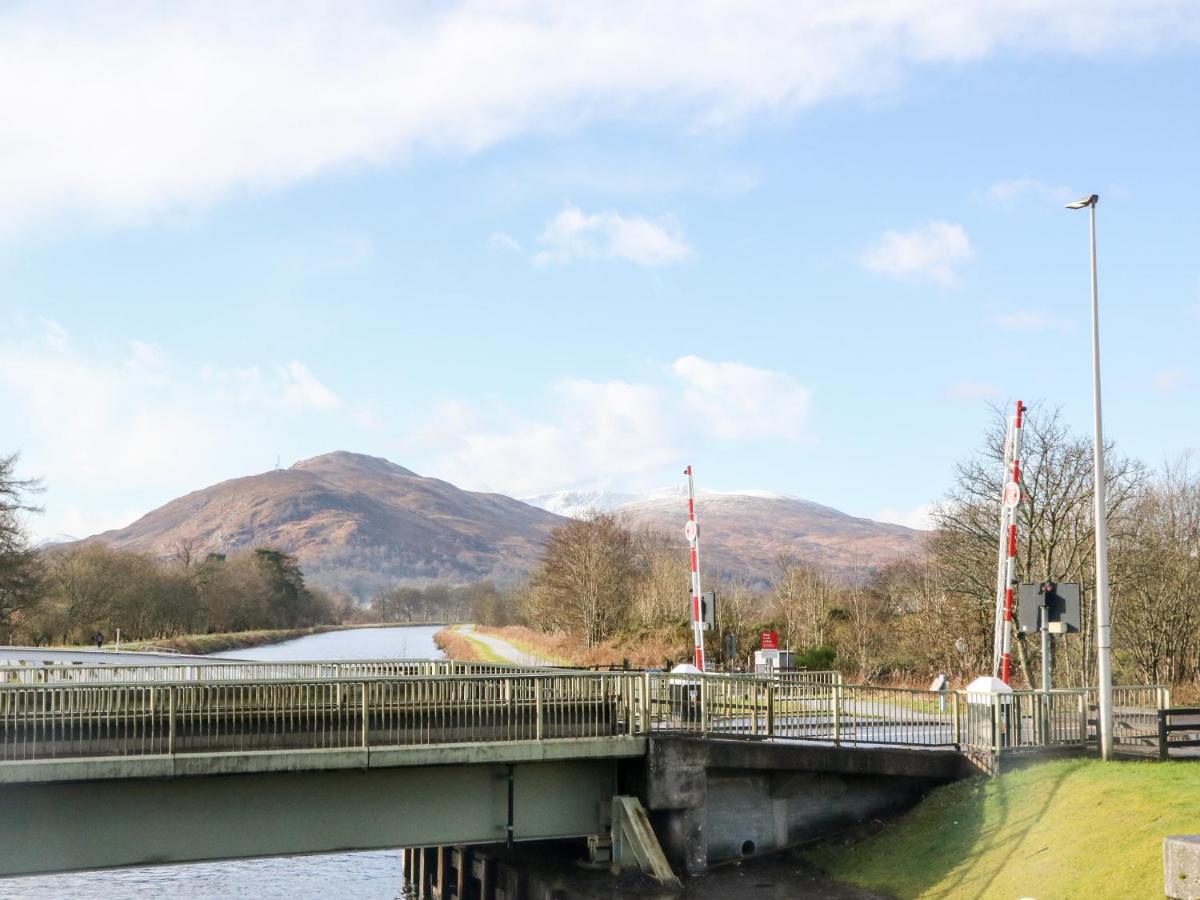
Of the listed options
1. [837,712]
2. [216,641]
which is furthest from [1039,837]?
[216,641]

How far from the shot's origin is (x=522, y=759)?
811 inches

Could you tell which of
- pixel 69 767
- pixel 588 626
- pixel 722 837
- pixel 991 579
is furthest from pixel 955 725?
pixel 588 626

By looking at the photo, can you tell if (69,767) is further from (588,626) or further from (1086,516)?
(588,626)

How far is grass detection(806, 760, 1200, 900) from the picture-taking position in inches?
671

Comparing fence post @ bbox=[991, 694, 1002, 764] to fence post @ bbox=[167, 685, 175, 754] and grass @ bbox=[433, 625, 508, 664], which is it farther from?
grass @ bbox=[433, 625, 508, 664]

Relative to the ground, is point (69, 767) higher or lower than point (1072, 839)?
higher

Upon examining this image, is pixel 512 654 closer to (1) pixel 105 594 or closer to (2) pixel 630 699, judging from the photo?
(1) pixel 105 594

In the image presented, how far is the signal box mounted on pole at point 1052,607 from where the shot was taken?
23141 mm

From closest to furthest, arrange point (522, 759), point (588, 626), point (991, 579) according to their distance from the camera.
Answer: point (522, 759)
point (991, 579)
point (588, 626)

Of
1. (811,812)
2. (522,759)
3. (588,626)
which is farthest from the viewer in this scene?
(588,626)

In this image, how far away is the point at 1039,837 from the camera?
1878 centimetres

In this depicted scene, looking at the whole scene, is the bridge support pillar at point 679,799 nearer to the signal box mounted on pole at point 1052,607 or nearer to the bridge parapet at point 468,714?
the bridge parapet at point 468,714

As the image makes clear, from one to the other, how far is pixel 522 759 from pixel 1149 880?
31.0 ft

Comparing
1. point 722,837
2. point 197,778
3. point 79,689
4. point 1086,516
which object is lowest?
point 722,837
